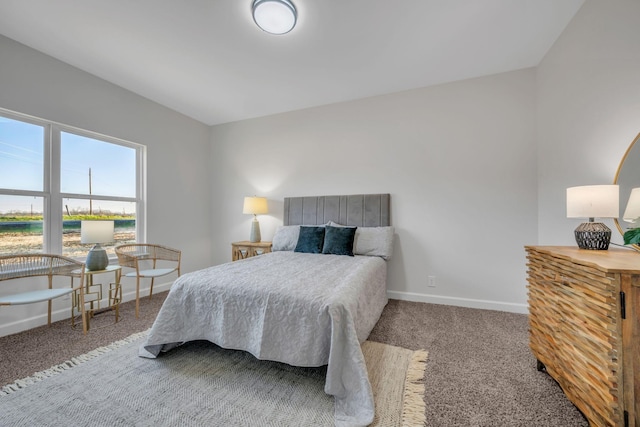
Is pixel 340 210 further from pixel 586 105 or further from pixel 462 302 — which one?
pixel 586 105

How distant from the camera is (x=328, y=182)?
345 centimetres

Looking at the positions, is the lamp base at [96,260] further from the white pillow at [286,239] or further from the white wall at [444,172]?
the white wall at [444,172]

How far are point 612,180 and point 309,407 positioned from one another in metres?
2.37

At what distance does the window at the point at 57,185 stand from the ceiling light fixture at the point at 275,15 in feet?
7.98

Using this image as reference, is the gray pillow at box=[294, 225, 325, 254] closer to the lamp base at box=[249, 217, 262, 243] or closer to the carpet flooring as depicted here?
the lamp base at box=[249, 217, 262, 243]

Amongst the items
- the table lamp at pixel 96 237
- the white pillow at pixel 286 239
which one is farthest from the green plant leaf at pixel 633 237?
the table lamp at pixel 96 237

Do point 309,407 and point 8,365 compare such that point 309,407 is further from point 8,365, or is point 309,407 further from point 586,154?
point 586,154

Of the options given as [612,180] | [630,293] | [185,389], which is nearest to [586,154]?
[612,180]

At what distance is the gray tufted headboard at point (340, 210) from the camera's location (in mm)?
3092

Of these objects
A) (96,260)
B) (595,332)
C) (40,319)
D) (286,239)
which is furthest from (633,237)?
(40,319)

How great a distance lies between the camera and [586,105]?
1836 mm

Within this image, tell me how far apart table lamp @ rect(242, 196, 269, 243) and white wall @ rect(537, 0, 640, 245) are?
10.8ft

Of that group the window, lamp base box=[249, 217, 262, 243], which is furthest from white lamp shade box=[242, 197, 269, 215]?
the window

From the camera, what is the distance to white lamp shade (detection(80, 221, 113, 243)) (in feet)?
7.40
